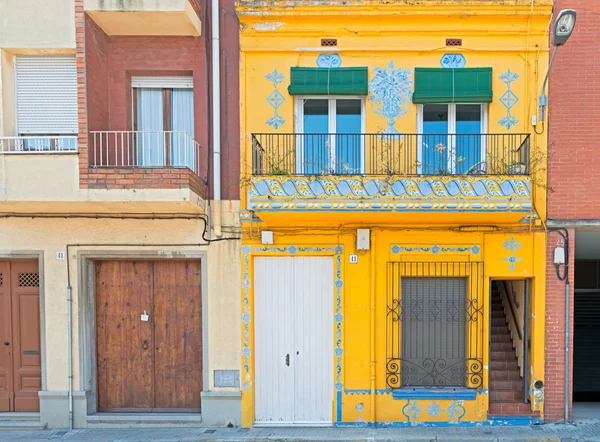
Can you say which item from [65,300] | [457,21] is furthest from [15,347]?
[457,21]

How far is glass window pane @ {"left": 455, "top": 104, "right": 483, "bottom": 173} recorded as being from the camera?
6.78 m

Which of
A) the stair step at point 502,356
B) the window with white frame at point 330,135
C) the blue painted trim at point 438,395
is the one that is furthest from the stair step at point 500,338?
the window with white frame at point 330,135

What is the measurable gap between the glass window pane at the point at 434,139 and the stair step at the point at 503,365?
3.82 meters

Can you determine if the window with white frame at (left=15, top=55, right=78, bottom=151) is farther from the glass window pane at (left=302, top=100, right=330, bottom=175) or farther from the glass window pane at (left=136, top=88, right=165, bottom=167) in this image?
the glass window pane at (left=302, top=100, right=330, bottom=175)

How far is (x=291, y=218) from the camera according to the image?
21.4ft

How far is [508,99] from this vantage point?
672 cm

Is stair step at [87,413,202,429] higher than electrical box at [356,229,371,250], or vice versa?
electrical box at [356,229,371,250]

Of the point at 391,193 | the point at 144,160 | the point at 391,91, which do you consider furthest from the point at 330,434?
the point at 391,91

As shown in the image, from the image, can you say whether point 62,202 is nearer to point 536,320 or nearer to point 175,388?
point 175,388

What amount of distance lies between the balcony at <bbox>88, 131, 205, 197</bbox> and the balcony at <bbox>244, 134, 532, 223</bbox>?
110cm

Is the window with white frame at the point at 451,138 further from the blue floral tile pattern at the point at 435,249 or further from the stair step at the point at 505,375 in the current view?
the stair step at the point at 505,375

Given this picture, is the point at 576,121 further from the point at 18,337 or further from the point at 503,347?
the point at 18,337

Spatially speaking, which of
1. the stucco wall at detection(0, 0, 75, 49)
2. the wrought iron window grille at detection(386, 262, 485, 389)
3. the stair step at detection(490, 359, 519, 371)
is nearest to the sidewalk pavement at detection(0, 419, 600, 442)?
the wrought iron window grille at detection(386, 262, 485, 389)

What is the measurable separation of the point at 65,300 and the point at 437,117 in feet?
24.1
